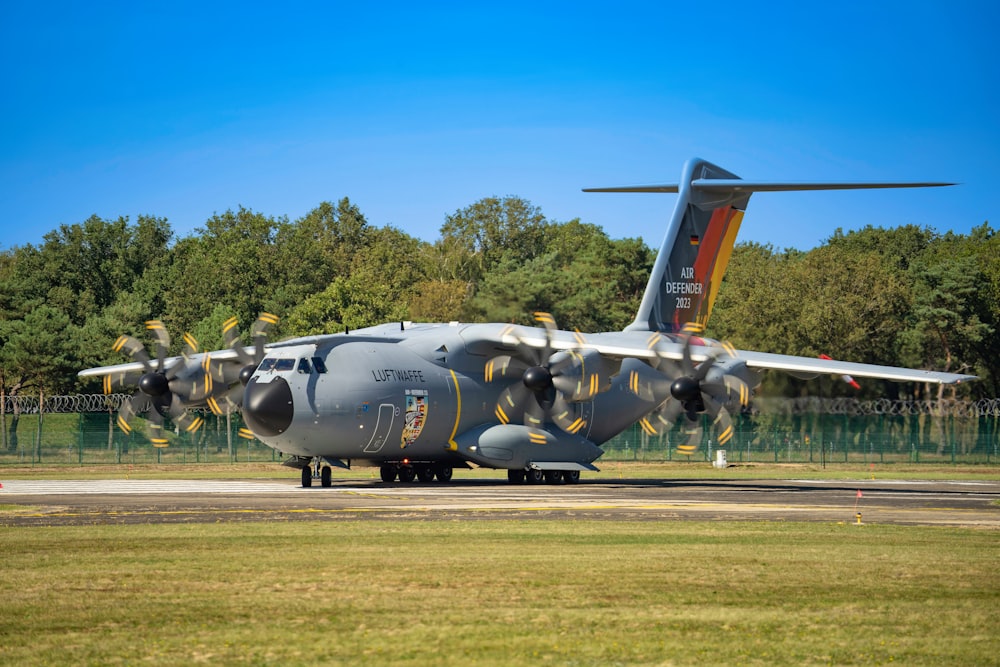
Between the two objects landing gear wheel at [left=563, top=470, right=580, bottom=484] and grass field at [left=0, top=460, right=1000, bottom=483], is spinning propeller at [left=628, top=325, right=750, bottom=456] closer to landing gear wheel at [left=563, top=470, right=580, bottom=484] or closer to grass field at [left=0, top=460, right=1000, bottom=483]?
landing gear wheel at [left=563, top=470, right=580, bottom=484]

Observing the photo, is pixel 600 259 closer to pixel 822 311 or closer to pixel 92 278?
pixel 822 311

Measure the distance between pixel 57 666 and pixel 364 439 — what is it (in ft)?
80.7

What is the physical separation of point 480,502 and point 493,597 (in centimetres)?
1499

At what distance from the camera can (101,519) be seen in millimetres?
22703

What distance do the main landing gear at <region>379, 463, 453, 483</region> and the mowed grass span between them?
1795cm

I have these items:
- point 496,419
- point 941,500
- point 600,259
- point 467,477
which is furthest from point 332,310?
point 941,500

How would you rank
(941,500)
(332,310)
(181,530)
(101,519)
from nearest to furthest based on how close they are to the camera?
(181,530) → (101,519) → (941,500) → (332,310)

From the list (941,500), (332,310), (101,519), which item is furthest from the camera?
(332,310)

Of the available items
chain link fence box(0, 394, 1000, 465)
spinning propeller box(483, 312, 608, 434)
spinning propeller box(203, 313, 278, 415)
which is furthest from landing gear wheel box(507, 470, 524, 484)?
chain link fence box(0, 394, 1000, 465)

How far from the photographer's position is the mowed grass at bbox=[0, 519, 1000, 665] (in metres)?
10.5

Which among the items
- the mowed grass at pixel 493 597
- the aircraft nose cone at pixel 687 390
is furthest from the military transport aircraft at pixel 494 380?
the mowed grass at pixel 493 597

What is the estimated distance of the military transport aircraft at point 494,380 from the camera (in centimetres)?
3366

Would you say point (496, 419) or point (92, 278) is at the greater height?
point (92, 278)

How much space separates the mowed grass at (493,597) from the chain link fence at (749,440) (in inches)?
1257
